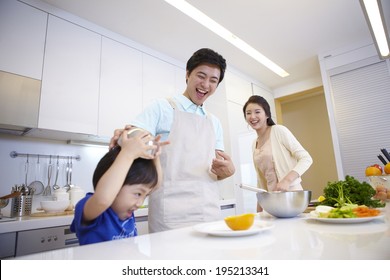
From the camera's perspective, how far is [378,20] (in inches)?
63.9

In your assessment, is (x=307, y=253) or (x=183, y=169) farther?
(x=183, y=169)

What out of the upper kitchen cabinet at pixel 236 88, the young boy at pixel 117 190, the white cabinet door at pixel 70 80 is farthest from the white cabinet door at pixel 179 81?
the young boy at pixel 117 190

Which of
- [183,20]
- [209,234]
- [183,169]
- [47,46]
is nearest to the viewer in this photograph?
[209,234]

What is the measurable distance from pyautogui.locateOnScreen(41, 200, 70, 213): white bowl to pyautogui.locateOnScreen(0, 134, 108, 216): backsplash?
36 centimetres

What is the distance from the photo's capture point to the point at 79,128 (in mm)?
2078

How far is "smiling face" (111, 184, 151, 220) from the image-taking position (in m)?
0.75

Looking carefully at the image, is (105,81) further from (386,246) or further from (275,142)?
(386,246)

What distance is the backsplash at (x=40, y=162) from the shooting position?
6.31 feet

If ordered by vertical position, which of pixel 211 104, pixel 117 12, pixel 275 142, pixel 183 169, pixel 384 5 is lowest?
pixel 183 169

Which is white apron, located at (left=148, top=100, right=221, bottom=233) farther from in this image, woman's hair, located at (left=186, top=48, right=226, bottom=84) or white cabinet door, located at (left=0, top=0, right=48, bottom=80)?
white cabinet door, located at (left=0, top=0, right=48, bottom=80)

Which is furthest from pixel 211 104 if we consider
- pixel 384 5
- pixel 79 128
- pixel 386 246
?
pixel 386 246

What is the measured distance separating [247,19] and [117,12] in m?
1.24

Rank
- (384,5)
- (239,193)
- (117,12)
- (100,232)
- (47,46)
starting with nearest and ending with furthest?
(100,232)
(384,5)
(47,46)
(117,12)
(239,193)

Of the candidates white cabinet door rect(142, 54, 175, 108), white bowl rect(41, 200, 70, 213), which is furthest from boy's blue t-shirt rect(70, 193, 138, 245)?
white cabinet door rect(142, 54, 175, 108)
